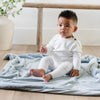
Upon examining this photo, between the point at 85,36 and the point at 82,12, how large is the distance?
0.32 m

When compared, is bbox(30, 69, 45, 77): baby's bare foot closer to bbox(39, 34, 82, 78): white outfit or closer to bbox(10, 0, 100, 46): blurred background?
bbox(39, 34, 82, 78): white outfit

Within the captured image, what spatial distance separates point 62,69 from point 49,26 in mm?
1572

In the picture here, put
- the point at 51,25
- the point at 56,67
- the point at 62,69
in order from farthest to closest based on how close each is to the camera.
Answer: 1. the point at 51,25
2. the point at 56,67
3. the point at 62,69

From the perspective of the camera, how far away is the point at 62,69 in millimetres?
1770

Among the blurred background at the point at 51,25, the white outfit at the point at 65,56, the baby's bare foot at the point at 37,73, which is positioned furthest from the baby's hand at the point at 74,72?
the blurred background at the point at 51,25

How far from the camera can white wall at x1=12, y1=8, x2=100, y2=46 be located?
3236mm

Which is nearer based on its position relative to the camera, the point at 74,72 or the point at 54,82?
the point at 54,82

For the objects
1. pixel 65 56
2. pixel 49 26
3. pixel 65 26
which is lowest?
pixel 65 56

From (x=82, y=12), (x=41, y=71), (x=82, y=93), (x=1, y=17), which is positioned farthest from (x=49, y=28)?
(x=82, y=93)

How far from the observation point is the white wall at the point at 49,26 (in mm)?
3236

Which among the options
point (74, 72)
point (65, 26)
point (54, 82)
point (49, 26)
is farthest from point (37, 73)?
point (49, 26)

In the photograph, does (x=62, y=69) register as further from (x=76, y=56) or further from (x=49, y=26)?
(x=49, y=26)

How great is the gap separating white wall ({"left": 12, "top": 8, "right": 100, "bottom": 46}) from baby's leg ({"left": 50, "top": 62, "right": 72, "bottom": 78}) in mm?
1490

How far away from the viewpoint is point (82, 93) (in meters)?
1.51
